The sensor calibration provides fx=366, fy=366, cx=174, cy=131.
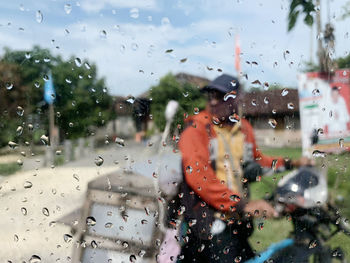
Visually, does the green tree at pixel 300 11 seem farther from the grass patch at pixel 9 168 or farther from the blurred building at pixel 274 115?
the grass patch at pixel 9 168

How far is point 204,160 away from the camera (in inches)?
40.9

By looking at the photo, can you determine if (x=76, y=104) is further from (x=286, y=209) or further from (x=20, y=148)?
(x=286, y=209)

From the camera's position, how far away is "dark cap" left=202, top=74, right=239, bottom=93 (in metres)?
0.98

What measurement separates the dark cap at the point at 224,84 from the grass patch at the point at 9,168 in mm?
508

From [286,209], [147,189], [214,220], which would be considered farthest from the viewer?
[286,209]

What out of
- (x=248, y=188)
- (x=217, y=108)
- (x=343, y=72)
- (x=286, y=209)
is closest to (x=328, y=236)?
(x=286, y=209)

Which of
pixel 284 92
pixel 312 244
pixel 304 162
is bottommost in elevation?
pixel 312 244

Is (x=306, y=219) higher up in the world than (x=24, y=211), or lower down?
lower down

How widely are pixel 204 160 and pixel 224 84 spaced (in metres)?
0.22

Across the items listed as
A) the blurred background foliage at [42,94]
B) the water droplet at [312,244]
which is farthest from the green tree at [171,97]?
the water droplet at [312,244]

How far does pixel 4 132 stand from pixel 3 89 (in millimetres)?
99

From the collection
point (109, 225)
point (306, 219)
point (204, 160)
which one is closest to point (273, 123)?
point (204, 160)

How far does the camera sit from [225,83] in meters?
0.99

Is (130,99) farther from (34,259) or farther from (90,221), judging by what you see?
(34,259)
